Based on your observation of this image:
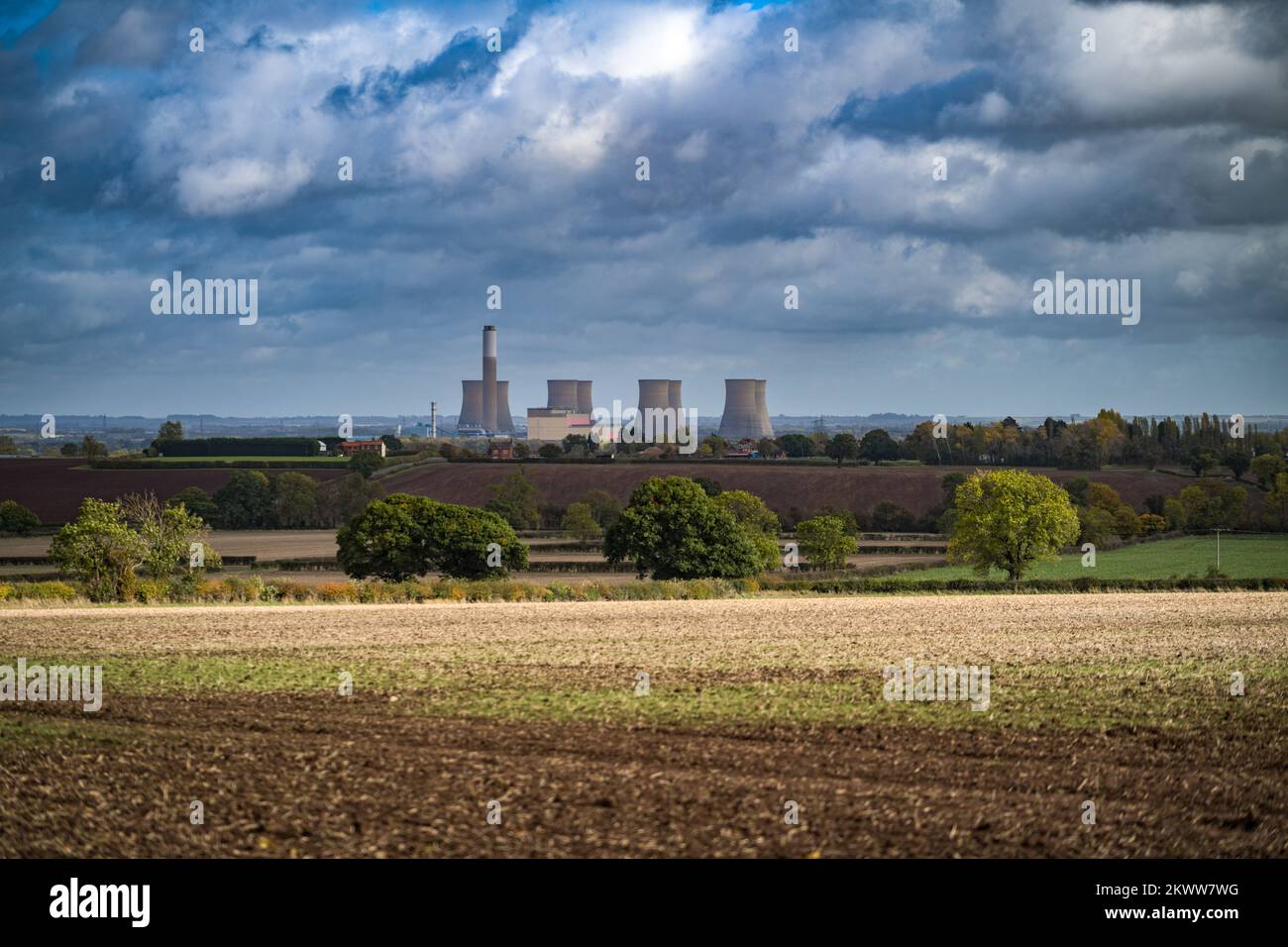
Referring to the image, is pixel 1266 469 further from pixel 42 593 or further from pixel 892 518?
pixel 42 593

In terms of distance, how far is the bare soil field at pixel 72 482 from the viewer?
136m

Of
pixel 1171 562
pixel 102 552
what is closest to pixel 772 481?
pixel 1171 562

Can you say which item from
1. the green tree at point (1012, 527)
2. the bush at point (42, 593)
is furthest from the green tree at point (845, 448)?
the bush at point (42, 593)

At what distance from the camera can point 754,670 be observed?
30.9 meters

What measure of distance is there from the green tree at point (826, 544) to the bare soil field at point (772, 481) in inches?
1446

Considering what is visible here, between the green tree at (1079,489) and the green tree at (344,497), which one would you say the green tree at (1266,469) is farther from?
the green tree at (344,497)

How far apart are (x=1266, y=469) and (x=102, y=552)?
136591 millimetres

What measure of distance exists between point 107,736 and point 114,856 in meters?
7.58

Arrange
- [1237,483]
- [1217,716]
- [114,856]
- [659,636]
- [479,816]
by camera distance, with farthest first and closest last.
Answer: [1237,483], [659,636], [1217,716], [479,816], [114,856]

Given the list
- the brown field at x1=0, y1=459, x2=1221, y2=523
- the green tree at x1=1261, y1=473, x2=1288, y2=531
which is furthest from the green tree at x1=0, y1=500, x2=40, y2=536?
the green tree at x1=1261, y1=473, x2=1288, y2=531

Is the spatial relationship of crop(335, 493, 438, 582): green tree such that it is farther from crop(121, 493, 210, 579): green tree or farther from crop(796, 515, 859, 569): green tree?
crop(796, 515, 859, 569): green tree

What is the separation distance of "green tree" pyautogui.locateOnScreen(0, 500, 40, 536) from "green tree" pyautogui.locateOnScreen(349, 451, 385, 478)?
5283cm
